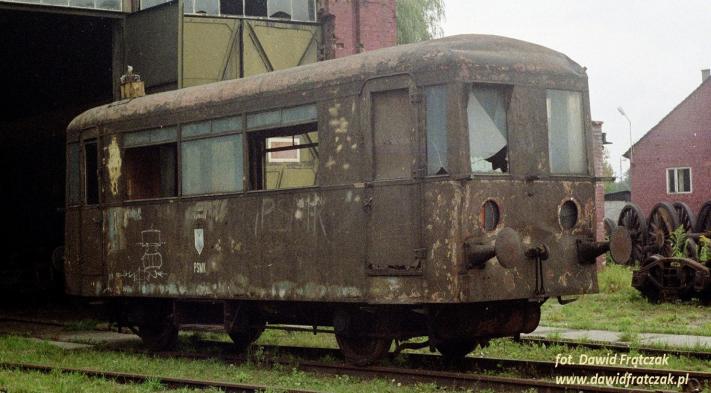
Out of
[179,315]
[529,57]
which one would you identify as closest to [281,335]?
[179,315]

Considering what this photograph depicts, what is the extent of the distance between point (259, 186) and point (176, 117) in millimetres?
1665

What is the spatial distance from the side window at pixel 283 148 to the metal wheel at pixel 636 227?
18623 millimetres

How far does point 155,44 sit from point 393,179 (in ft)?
31.9

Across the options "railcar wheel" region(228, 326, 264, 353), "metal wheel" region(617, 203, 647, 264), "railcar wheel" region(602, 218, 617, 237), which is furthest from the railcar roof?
"metal wheel" region(617, 203, 647, 264)

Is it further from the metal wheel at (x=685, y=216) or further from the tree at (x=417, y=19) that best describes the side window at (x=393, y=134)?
the tree at (x=417, y=19)

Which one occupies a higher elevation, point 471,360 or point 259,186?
point 259,186

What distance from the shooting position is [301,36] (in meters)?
19.5

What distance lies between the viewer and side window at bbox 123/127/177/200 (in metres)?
12.4

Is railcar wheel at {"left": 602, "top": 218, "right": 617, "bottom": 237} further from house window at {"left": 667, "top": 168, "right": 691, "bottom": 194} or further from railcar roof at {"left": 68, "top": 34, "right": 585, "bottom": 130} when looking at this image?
railcar roof at {"left": 68, "top": 34, "right": 585, "bottom": 130}

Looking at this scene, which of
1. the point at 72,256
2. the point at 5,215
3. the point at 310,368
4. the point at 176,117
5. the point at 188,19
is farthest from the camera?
the point at 5,215

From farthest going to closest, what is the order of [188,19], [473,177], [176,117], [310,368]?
[188,19], [176,117], [310,368], [473,177]

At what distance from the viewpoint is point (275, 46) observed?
19.2 metres

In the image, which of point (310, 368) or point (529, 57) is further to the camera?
point (310, 368)

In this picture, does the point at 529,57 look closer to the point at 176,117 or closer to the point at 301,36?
the point at 176,117
